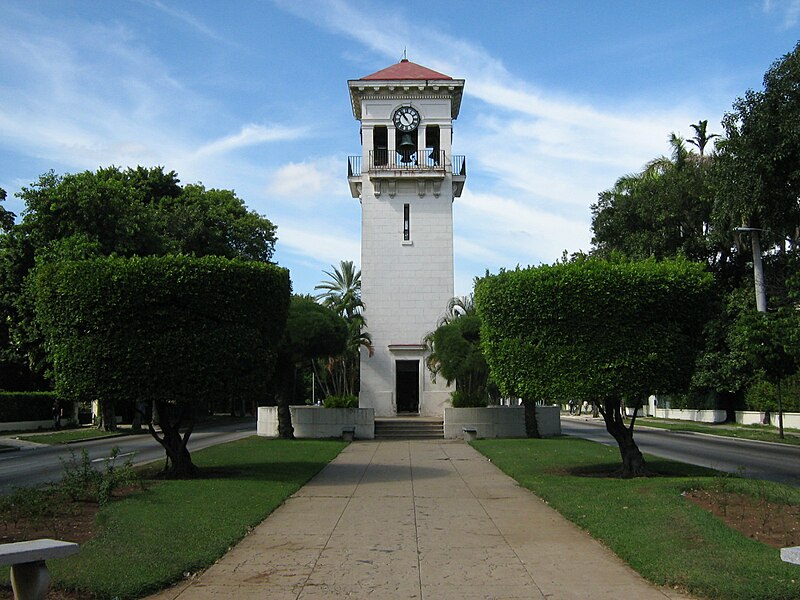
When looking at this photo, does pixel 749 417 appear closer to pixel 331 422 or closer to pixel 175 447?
pixel 331 422

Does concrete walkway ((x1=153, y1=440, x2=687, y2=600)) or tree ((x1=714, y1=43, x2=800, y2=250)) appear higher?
tree ((x1=714, y1=43, x2=800, y2=250))

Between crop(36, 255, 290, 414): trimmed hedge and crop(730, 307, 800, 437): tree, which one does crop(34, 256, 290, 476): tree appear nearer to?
crop(36, 255, 290, 414): trimmed hedge

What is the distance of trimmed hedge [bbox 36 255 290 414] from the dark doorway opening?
Result: 21956 mm

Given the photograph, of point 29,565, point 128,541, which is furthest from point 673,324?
point 29,565

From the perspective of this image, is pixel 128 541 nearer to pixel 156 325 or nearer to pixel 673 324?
pixel 156 325

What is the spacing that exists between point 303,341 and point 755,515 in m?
20.6

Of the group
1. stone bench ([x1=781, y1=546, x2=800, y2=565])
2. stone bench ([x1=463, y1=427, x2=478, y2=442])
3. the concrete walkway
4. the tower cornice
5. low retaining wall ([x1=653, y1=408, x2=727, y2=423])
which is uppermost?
the tower cornice

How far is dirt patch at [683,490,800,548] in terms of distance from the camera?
9.34 m

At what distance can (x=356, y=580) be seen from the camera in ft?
25.4

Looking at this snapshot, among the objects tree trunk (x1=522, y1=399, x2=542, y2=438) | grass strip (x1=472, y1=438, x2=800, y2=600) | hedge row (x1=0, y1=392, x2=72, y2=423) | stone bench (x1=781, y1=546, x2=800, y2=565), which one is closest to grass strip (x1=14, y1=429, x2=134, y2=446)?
hedge row (x1=0, y1=392, x2=72, y2=423)

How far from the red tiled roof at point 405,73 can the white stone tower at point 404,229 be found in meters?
0.12

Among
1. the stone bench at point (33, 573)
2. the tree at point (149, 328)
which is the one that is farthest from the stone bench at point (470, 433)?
the stone bench at point (33, 573)

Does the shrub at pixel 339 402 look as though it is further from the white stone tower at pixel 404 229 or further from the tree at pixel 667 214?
the tree at pixel 667 214

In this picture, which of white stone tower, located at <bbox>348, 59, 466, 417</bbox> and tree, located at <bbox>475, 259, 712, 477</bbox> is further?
white stone tower, located at <bbox>348, 59, 466, 417</bbox>
